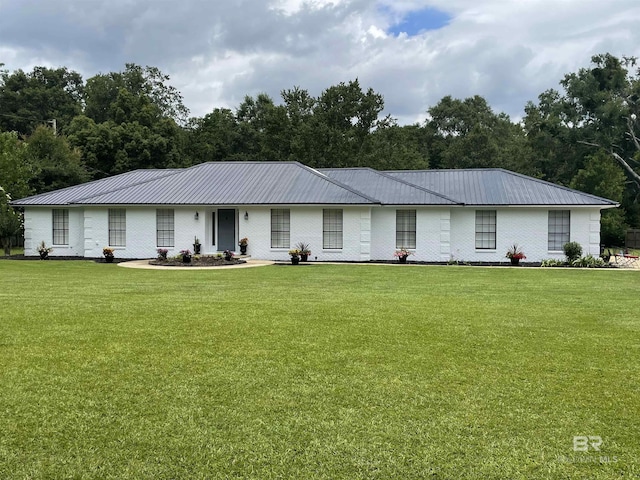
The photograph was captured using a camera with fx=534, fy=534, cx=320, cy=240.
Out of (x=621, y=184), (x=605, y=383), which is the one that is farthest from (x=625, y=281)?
(x=621, y=184)

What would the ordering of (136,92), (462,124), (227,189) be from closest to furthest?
(227,189) → (136,92) → (462,124)

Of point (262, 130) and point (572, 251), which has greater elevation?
point (262, 130)

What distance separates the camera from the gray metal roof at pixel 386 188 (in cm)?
2325

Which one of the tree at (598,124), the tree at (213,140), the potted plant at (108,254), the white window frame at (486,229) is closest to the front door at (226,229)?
the potted plant at (108,254)

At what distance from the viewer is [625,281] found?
1545cm

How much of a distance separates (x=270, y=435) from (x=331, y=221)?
19144mm

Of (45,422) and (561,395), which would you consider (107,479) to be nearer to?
(45,422)

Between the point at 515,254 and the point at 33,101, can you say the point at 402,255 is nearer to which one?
the point at 515,254

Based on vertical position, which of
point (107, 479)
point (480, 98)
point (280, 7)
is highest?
point (480, 98)

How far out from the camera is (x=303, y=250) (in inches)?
882

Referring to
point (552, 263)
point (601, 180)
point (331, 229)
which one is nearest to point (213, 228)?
point (331, 229)

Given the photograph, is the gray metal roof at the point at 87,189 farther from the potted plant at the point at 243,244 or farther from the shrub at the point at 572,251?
the shrub at the point at 572,251

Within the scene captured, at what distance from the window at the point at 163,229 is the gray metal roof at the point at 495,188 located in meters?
12.1

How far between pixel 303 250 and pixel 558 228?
11067mm
